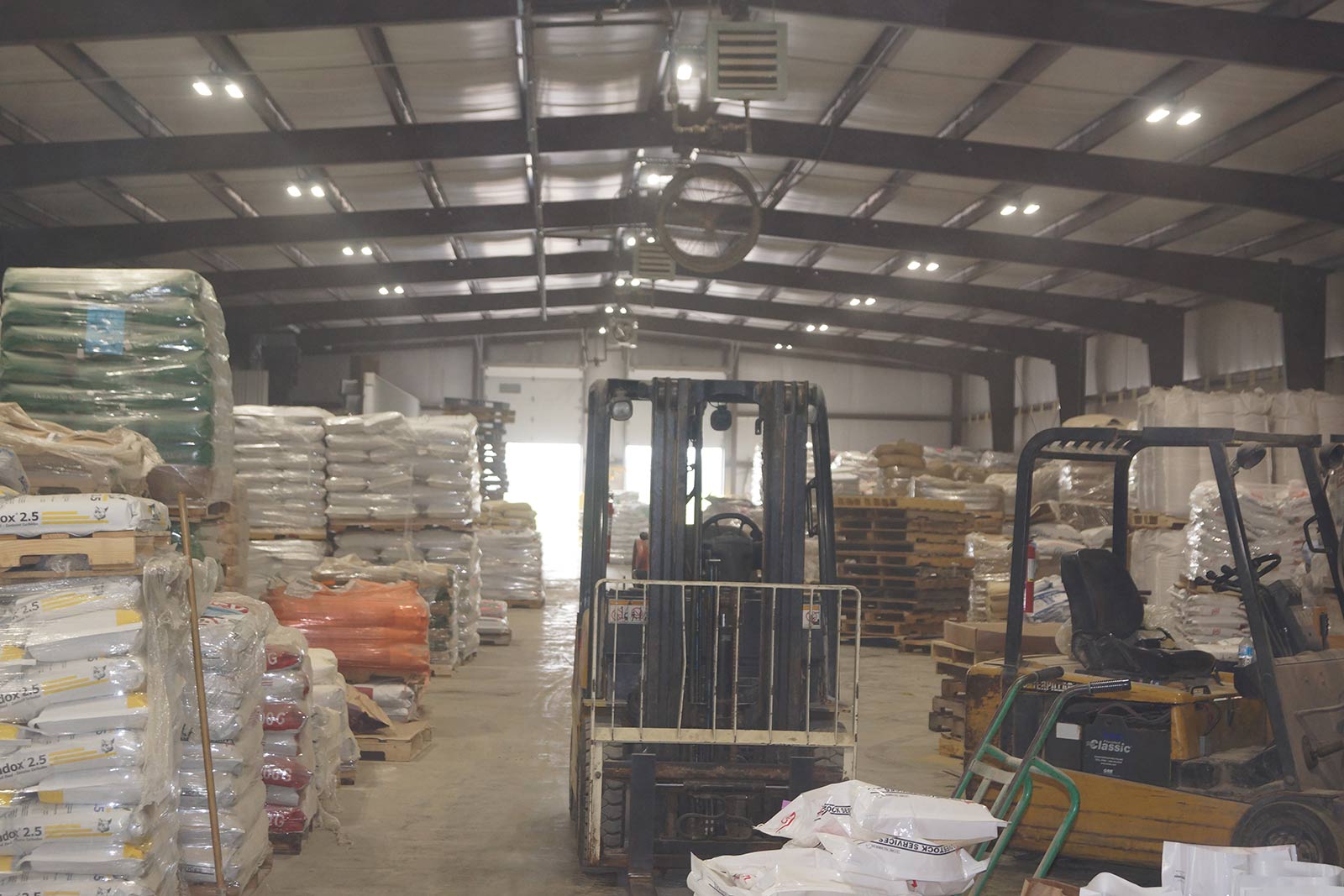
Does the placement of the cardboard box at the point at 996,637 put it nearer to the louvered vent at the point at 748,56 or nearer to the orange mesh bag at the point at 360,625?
the orange mesh bag at the point at 360,625

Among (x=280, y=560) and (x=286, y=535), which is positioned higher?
(x=286, y=535)

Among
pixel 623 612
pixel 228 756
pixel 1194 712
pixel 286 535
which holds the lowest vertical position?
pixel 228 756

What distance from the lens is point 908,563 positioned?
14.1m

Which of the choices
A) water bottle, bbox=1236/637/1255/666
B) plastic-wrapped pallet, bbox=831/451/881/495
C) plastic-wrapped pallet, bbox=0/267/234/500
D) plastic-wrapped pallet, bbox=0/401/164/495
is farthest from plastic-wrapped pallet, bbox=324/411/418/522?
plastic-wrapped pallet, bbox=831/451/881/495

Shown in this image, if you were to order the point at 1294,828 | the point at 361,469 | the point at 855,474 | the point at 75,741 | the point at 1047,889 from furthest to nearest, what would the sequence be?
the point at 855,474 < the point at 361,469 < the point at 1294,828 < the point at 75,741 < the point at 1047,889

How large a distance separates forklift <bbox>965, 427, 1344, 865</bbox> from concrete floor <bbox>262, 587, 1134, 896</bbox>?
0.63 meters

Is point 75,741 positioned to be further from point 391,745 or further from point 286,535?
point 286,535

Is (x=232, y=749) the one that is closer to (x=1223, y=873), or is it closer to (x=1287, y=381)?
(x=1223, y=873)

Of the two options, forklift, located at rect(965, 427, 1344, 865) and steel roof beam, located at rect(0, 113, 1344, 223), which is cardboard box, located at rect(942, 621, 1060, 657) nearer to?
forklift, located at rect(965, 427, 1344, 865)

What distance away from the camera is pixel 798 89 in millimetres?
11656

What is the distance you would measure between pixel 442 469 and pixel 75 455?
6787 millimetres

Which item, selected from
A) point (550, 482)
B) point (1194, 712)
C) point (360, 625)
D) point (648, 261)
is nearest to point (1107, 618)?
point (1194, 712)

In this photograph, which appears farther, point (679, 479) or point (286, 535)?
point (286, 535)

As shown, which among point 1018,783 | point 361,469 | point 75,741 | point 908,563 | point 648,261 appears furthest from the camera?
point 648,261
